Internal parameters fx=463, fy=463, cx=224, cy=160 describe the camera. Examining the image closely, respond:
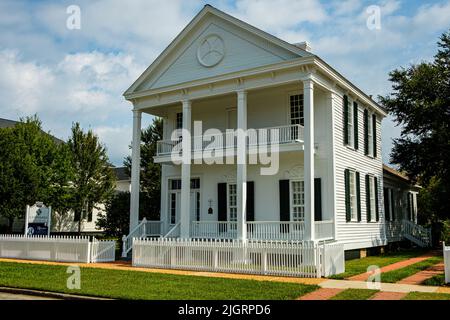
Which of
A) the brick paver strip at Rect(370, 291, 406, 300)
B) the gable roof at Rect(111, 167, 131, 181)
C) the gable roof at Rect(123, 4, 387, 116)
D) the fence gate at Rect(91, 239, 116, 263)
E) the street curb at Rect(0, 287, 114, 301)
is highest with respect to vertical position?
the gable roof at Rect(123, 4, 387, 116)

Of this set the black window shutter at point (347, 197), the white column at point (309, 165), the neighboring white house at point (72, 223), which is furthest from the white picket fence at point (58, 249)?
the neighboring white house at point (72, 223)

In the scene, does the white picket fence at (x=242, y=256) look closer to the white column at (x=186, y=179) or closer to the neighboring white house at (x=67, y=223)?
the white column at (x=186, y=179)

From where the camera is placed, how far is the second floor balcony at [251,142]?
59.2 ft

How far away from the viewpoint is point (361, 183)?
Answer: 2156cm

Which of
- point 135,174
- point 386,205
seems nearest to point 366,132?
point 386,205

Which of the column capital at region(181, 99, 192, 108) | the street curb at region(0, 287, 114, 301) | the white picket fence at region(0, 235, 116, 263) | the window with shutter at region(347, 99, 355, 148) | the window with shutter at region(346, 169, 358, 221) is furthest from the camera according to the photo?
the window with shutter at region(347, 99, 355, 148)

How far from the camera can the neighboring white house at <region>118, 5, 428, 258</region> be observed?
17.8 metres

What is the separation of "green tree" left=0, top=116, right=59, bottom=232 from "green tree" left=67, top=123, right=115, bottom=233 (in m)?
5.43

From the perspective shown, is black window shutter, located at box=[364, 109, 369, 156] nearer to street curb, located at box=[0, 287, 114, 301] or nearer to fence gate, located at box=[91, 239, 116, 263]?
fence gate, located at box=[91, 239, 116, 263]

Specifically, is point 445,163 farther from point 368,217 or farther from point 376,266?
point 376,266

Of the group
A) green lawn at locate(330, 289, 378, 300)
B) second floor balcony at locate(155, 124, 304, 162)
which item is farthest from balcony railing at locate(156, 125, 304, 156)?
green lawn at locate(330, 289, 378, 300)

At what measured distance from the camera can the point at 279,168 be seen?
64.1 ft

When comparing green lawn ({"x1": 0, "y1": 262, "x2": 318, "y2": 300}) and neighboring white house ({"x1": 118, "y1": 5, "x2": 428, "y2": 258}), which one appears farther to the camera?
neighboring white house ({"x1": 118, "y1": 5, "x2": 428, "y2": 258})
